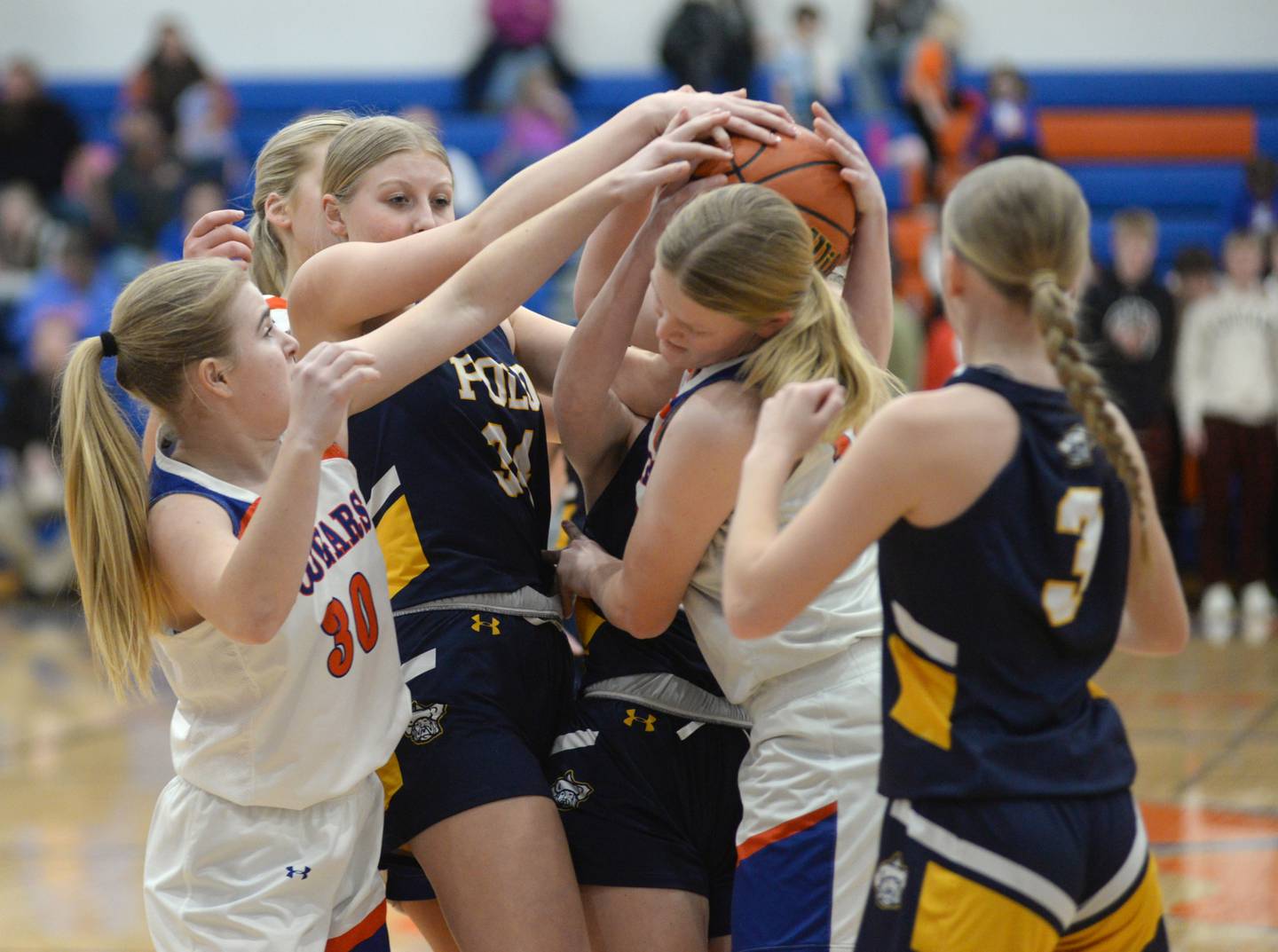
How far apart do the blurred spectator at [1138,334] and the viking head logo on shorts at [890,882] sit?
7625 mm

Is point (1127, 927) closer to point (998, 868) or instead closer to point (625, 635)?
point (998, 868)

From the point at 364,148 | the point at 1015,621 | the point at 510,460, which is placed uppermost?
the point at 364,148

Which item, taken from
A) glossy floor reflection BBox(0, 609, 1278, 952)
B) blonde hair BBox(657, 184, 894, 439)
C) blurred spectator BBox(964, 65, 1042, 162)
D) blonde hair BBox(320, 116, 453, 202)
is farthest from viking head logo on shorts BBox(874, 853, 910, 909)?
blurred spectator BBox(964, 65, 1042, 162)

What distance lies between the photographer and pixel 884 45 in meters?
13.6

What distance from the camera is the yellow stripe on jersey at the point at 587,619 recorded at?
2902 millimetres

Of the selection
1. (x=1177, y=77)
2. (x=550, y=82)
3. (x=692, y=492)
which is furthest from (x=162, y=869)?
(x=1177, y=77)

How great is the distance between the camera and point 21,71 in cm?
1352

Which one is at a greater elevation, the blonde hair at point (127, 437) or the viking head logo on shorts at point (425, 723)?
the blonde hair at point (127, 437)

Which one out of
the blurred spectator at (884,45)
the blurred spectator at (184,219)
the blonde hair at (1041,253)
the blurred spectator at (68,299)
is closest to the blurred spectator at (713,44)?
the blurred spectator at (884,45)

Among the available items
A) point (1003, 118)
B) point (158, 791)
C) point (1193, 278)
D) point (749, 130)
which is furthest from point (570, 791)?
point (1003, 118)

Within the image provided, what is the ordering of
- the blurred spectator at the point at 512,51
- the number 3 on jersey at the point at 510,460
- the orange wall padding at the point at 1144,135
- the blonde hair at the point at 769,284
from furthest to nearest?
1. the blurred spectator at the point at 512,51
2. the orange wall padding at the point at 1144,135
3. the number 3 on jersey at the point at 510,460
4. the blonde hair at the point at 769,284

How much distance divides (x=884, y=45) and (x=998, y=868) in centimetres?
1237

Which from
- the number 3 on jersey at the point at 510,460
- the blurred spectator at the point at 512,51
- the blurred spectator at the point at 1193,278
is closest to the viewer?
the number 3 on jersey at the point at 510,460

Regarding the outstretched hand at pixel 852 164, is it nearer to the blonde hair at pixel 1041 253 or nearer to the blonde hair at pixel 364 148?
the blonde hair at pixel 1041 253
